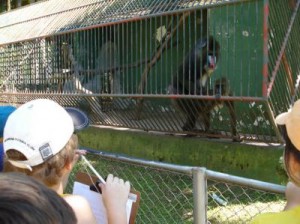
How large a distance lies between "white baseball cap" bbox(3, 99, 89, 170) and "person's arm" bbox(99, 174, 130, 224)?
11.8 inches

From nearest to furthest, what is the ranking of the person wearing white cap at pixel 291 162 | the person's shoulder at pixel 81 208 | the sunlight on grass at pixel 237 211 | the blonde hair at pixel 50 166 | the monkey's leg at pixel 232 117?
the person wearing white cap at pixel 291 162, the person's shoulder at pixel 81 208, the blonde hair at pixel 50 166, the sunlight on grass at pixel 237 211, the monkey's leg at pixel 232 117

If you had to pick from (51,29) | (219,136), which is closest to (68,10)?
(51,29)

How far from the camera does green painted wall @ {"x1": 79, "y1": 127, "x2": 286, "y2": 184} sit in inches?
236

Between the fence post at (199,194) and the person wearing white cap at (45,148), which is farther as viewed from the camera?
the fence post at (199,194)

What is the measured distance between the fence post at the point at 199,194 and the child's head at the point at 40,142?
59cm

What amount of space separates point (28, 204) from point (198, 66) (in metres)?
6.09

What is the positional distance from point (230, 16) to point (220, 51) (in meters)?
0.61

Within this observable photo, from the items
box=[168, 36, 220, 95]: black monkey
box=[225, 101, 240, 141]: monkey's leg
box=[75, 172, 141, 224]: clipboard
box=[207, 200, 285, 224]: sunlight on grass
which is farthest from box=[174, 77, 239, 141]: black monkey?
box=[75, 172, 141, 224]: clipboard

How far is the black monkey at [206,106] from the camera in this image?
6441 mm

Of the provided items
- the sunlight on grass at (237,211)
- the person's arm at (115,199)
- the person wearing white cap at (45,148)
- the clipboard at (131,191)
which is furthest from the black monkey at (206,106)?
the person wearing white cap at (45,148)

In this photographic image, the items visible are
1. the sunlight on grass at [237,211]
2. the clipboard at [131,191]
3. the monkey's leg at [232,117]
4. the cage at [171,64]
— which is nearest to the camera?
the clipboard at [131,191]

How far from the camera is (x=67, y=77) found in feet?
29.2

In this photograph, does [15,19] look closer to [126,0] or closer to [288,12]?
[126,0]

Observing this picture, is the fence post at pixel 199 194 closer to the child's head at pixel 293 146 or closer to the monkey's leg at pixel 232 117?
the child's head at pixel 293 146
